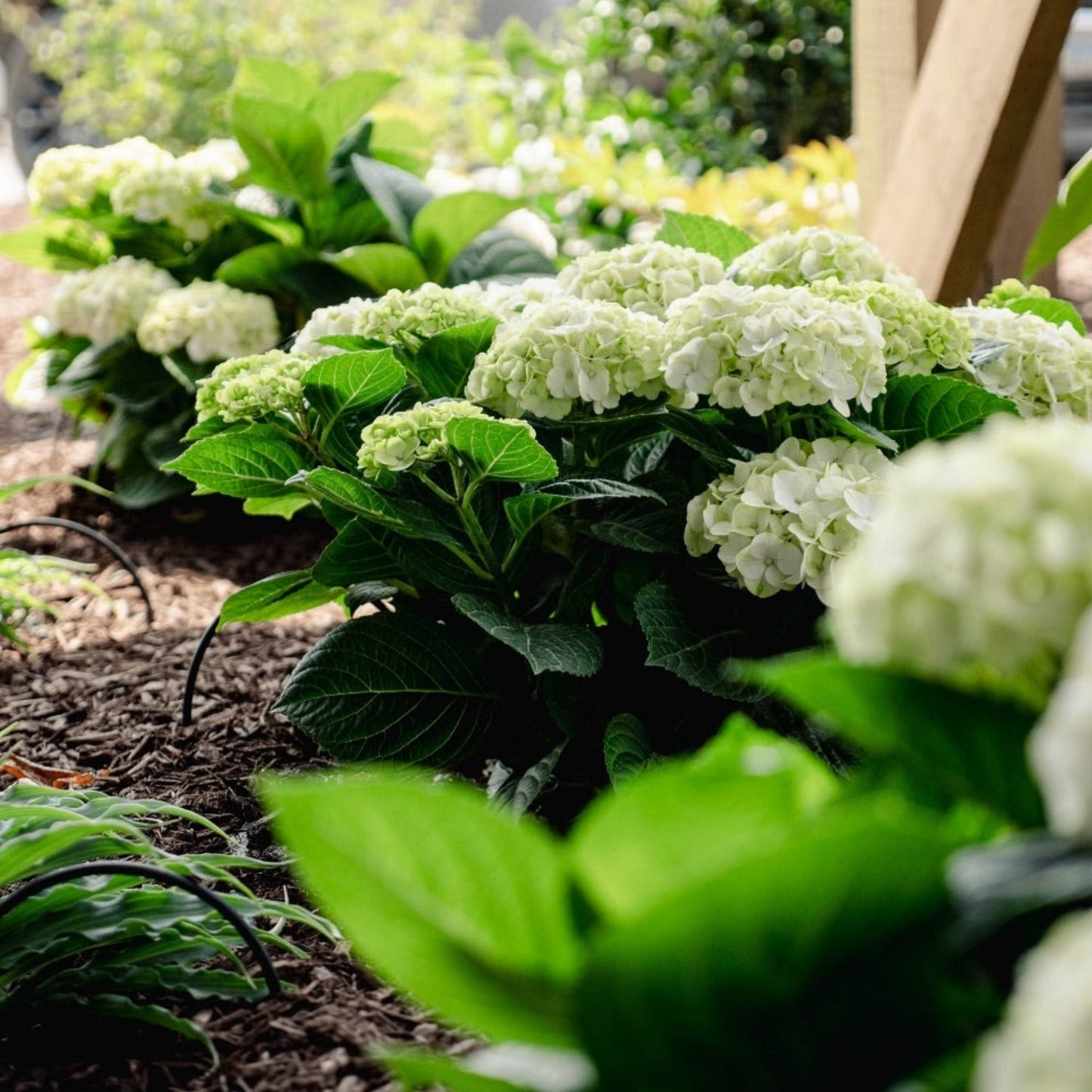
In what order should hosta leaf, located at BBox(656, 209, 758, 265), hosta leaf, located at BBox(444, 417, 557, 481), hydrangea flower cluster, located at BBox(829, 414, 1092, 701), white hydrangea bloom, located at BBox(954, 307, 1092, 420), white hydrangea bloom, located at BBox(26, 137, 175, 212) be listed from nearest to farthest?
hydrangea flower cluster, located at BBox(829, 414, 1092, 701) < hosta leaf, located at BBox(444, 417, 557, 481) < white hydrangea bloom, located at BBox(954, 307, 1092, 420) < hosta leaf, located at BBox(656, 209, 758, 265) < white hydrangea bloom, located at BBox(26, 137, 175, 212)

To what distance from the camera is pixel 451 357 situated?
1608 mm

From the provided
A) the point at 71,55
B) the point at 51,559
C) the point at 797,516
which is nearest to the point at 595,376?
the point at 797,516

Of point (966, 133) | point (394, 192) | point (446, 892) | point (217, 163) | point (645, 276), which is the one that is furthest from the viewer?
point (217, 163)

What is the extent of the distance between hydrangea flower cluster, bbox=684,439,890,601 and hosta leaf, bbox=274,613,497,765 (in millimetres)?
341

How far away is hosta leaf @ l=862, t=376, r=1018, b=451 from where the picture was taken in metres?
1.50

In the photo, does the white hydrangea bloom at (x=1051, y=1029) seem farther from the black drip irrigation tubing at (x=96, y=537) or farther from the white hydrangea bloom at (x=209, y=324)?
the white hydrangea bloom at (x=209, y=324)

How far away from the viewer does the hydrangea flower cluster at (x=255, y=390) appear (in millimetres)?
1454

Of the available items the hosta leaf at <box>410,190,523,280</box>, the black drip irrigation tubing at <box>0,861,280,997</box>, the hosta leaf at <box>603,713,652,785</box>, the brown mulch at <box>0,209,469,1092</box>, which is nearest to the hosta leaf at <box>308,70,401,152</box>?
the hosta leaf at <box>410,190,523,280</box>

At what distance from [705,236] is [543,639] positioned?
0.77 metres

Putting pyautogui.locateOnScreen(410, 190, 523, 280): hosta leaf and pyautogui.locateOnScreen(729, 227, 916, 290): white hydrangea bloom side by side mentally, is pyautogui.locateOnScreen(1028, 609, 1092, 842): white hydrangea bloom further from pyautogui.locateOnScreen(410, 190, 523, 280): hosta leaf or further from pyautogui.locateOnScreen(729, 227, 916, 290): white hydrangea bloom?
pyautogui.locateOnScreen(410, 190, 523, 280): hosta leaf

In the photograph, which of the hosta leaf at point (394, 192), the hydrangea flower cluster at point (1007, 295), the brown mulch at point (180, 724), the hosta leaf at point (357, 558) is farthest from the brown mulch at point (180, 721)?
the hydrangea flower cluster at point (1007, 295)

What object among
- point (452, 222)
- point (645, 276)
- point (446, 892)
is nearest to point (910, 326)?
point (645, 276)

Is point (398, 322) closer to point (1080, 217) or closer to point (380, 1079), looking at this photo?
point (380, 1079)

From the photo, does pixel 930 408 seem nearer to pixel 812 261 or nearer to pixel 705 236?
pixel 812 261
